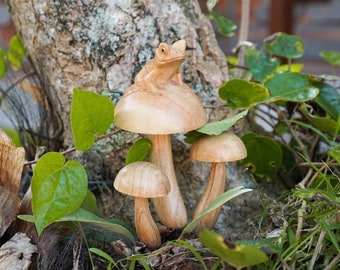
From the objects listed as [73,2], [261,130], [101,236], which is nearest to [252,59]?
[261,130]

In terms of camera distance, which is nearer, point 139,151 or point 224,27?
point 139,151

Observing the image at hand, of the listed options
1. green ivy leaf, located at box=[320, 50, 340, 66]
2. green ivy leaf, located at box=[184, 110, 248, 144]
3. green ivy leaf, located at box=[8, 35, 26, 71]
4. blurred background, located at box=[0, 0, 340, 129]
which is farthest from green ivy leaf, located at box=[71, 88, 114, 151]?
blurred background, located at box=[0, 0, 340, 129]

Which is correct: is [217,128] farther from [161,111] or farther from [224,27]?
[224,27]

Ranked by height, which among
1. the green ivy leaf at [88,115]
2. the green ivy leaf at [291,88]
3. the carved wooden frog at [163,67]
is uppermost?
the carved wooden frog at [163,67]

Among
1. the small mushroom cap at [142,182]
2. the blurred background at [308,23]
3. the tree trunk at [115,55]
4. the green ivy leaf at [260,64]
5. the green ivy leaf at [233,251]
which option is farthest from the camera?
the blurred background at [308,23]

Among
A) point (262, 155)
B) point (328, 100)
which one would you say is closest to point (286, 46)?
point (328, 100)

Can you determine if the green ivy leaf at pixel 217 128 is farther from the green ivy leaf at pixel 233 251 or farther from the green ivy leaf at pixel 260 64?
the green ivy leaf at pixel 260 64

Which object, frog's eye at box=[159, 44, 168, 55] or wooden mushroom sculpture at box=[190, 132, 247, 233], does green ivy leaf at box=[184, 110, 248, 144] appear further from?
frog's eye at box=[159, 44, 168, 55]

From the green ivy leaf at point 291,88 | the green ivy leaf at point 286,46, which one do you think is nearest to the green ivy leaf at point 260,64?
the green ivy leaf at point 286,46
